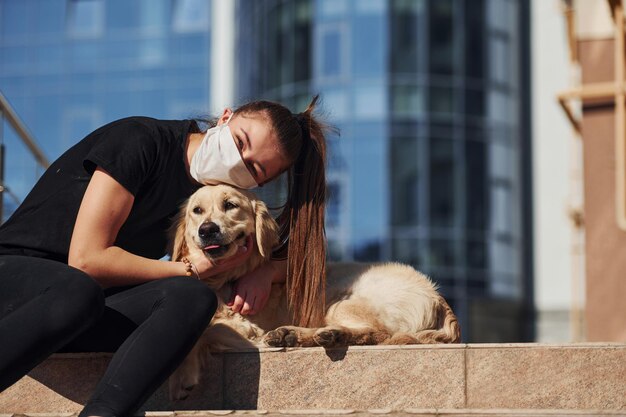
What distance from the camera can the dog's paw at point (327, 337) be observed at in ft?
17.7

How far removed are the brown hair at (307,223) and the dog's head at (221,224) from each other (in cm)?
30

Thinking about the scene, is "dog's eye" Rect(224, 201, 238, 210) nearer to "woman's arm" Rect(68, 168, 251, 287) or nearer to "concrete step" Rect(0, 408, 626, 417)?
"woman's arm" Rect(68, 168, 251, 287)

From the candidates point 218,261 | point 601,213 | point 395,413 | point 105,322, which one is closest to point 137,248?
point 218,261

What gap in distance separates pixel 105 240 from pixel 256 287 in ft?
3.59

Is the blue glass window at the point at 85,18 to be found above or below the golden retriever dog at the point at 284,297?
above

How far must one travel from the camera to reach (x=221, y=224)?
5.86 meters

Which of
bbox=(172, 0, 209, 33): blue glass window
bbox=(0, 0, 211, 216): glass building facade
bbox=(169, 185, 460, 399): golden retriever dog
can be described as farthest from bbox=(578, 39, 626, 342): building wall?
bbox=(172, 0, 209, 33): blue glass window

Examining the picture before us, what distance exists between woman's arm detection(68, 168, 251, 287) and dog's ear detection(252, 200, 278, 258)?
0.93 meters

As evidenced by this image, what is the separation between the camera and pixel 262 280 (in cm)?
597

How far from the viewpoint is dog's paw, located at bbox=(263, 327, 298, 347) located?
17.9 feet

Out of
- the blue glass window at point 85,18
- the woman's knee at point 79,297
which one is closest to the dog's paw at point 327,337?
the woman's knee at point 79,297

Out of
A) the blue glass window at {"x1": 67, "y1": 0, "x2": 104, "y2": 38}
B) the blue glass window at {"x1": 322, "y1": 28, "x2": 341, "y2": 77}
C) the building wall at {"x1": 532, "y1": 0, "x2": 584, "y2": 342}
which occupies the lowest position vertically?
the building wall at {"x1": 532, "y1": 0, "x2": 584, "y2": 342}

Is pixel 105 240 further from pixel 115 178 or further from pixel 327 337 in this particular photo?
pixel 327 337

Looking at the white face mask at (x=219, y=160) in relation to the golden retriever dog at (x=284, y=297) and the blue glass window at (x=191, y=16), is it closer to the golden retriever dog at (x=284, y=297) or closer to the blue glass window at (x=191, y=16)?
the golden retriever dog at (x=284, y=297)
